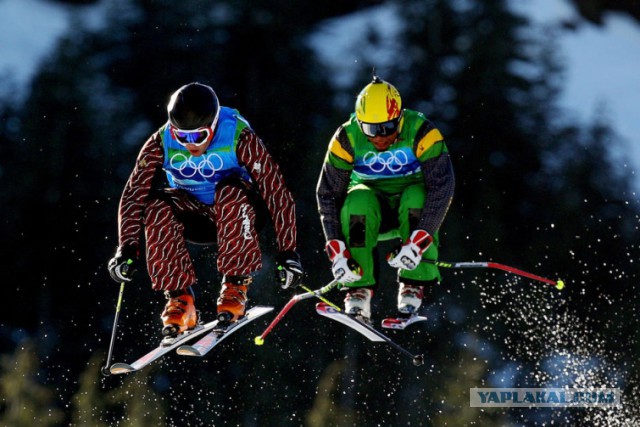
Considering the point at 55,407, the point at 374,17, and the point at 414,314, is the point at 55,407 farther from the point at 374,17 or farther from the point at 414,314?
the point at 414,314

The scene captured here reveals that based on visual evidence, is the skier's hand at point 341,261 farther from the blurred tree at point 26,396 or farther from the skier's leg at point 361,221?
the blurred tree at point 26,396

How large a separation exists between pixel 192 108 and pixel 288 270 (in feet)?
4.36

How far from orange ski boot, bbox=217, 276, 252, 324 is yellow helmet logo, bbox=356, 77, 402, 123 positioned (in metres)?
1.46

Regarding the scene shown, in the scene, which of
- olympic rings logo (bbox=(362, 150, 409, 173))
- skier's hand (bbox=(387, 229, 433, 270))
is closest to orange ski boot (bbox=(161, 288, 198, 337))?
skier's hand (bbox=(387, 229, 433, 270))

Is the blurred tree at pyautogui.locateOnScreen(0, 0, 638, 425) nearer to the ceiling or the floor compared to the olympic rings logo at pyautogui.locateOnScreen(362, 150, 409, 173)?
nearer to the floor

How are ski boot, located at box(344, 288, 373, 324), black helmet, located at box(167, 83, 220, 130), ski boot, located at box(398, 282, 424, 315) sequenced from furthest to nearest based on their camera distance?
ski boot, located at box(398, 282, 424, 315) < ski boot, located at box(344, 288, 373, 324) < black helmet, located at box(167, 83, 220, 130)

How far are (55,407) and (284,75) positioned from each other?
7993mm

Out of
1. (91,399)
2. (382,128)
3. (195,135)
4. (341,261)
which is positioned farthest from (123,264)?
(91,399)

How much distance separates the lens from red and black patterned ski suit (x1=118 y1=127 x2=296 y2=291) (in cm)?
868

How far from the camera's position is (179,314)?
29.1ft

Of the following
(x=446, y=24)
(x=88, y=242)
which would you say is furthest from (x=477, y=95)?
(x=88, y=242)

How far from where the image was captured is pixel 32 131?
83.1 feet

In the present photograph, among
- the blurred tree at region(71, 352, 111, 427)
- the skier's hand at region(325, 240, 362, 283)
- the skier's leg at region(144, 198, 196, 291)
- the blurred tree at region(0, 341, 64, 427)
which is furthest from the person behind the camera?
the blurred tree at region(71, 352, 111, 427)

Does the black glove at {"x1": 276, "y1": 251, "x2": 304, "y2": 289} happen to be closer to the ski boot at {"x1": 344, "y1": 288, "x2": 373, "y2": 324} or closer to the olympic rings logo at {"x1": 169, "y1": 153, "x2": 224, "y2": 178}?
the ski boot at {"x1": 344, "y1": 288, "x2": 373, "y2": 324}
